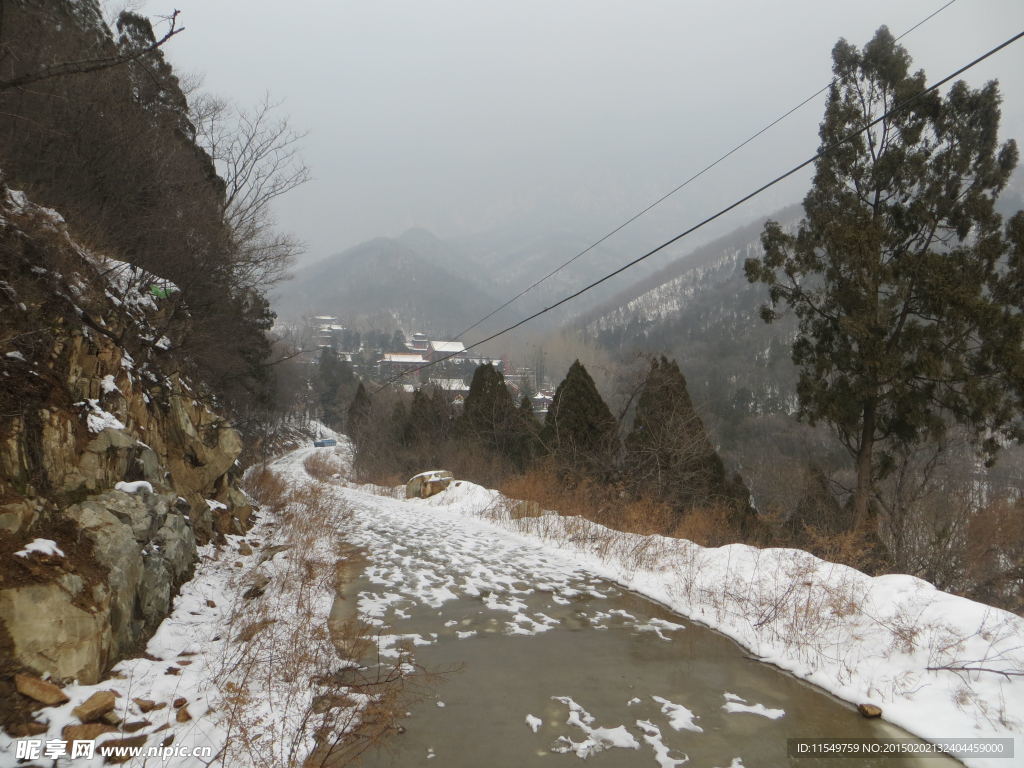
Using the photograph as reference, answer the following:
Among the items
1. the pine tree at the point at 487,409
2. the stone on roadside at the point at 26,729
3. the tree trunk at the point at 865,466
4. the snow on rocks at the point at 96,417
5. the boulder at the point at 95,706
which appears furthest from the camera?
the pine tree at the point at 487,409

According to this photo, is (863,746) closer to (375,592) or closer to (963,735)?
(963,735)

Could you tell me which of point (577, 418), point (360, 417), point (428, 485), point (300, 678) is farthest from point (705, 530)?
point (360, 417)

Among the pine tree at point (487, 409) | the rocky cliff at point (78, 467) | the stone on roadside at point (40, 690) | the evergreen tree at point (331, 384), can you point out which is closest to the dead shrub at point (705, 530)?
the rocky cliff at point (78, 467)

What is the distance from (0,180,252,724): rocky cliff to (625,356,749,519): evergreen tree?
13306 millimetres

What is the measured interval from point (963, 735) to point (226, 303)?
48.3 ft

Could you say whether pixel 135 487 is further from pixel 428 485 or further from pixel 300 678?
pixel 428 485

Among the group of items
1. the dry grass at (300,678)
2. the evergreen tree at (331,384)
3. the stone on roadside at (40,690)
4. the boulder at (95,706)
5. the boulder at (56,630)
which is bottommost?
the dry grass at (300,678)

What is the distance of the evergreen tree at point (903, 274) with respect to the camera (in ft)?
39.0

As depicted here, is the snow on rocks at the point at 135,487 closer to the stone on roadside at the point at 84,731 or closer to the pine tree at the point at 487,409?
the stone on roadside at the point at 84,731

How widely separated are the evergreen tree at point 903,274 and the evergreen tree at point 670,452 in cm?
416

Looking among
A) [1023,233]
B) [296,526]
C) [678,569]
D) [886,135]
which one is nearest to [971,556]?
[1023,233]

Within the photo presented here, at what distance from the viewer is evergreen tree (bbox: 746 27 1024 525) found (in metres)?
11.9

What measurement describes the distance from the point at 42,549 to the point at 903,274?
52.7 ft

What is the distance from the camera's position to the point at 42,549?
151 inches
